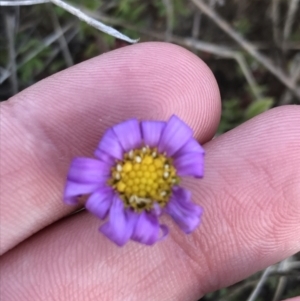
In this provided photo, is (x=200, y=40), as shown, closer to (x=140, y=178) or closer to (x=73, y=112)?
(x=73, y=112)

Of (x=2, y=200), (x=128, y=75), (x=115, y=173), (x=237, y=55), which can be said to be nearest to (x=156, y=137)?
(x=115, y=173)

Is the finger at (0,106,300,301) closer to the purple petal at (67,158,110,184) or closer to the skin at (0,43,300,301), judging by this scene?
the skin at (0,43,300,301)

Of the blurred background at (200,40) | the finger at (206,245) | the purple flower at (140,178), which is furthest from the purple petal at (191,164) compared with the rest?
the blurred background at (200,40)

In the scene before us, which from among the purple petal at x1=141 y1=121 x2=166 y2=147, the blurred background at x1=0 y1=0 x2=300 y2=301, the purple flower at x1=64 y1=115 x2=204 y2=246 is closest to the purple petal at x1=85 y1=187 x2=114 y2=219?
the purple flower at x1=64 y1=115 x2=204 y2=246

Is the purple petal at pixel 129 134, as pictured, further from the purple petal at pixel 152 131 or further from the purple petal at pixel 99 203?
the purple petal at pixel 99 203

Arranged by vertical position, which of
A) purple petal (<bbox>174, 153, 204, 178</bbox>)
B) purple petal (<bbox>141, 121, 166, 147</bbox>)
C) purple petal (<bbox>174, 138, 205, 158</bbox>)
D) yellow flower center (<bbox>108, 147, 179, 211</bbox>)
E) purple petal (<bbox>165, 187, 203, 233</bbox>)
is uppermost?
purple petal (<bbox>141, 121, 166, 147</bbox>)

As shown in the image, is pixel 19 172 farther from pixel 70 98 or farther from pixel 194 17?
pixel 194 17

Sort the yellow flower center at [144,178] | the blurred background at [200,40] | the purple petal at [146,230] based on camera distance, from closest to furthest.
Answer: the purple petal at [146,230]
the yellow flower center at [144,178]
the blurred background at [200,40]
